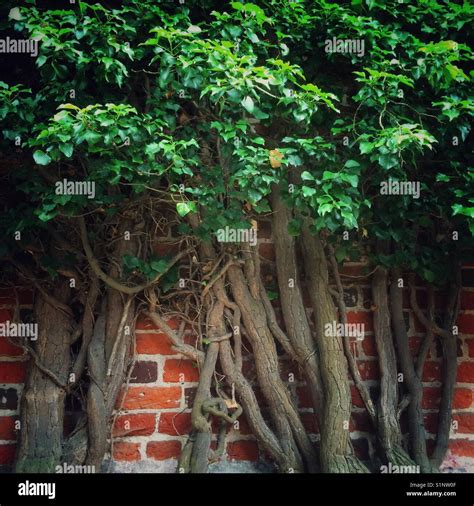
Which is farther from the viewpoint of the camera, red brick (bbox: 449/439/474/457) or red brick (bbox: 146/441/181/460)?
red brick (bbox: 449/439/474/457)

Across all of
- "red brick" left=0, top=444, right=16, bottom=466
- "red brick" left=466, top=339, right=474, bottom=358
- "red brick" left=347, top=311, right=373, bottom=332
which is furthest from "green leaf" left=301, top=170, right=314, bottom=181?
"red brick" left=0, top=444, right=16, bottom=466

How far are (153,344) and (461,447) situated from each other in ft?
5.71

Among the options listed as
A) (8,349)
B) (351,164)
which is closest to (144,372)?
(8,349)

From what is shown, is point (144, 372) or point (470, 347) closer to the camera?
point (144, 372)

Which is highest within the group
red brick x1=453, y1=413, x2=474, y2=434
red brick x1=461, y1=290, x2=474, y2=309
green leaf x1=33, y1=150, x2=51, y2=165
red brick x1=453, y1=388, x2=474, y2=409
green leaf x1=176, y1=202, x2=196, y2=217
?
green leaf x1=33, y1=150, x2=51, y2=165

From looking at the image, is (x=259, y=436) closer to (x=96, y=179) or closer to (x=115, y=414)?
(x=115, y=414)

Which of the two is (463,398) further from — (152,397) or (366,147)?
(152,397)

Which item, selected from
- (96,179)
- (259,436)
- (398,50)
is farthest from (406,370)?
(96,179)

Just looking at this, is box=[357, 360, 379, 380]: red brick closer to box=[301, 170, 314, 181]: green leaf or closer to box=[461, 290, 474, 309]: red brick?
box=[461, 290, 474, 309]: red brick

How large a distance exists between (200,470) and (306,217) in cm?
134

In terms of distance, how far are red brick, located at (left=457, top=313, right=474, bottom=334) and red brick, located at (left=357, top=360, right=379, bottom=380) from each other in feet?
1.72

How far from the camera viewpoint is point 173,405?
113 inches

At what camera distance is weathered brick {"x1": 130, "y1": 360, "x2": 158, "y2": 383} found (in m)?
2.86

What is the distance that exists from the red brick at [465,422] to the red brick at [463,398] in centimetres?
5
